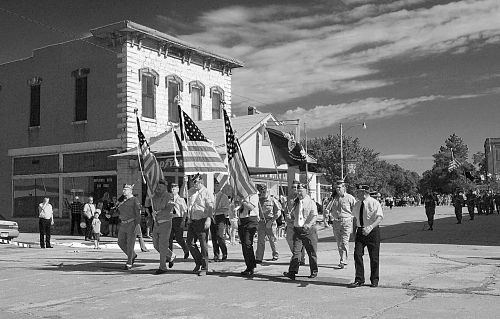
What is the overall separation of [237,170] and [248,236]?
5.74 feet

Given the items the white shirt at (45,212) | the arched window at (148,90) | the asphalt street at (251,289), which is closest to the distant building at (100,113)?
the arched window at (148,90)

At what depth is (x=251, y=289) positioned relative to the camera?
965 cm

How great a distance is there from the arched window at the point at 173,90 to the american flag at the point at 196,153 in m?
14.6

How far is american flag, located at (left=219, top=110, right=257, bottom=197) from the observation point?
12125 millimetres

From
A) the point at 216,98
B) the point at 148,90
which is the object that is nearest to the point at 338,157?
the point at 216,98

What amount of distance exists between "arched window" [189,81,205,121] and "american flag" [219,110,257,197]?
1662 cm

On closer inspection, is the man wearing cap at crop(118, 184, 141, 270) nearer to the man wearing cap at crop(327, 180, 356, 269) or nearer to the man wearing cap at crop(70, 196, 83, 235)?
the man wearing cap at crop(327, 180, 356, 269)

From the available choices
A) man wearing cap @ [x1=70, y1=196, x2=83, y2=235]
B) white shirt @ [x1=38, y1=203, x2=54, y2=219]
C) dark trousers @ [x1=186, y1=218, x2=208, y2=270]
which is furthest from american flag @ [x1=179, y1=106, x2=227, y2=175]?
man wearing cap @ [x1=70, y1=196, x2=83, y2=235]

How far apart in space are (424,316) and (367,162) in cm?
6740

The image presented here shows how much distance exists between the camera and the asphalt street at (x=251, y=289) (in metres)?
7.86

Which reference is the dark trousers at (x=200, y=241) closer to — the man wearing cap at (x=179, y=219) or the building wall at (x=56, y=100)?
the man wearing cap at (x=179, y=219)

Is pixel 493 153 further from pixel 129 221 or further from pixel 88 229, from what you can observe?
pixel 129 221

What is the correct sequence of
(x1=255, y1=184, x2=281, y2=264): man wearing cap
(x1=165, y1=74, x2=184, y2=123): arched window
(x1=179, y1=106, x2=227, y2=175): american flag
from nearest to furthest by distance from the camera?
(x1=179, y1=106, x2=227, y2=175): american flag, (x1=255, y1=184, x2=281, y2=264): man wearing cap, (x1=165, y1=74, x2=184, y2=123): arched window

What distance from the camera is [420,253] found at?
583 inches
